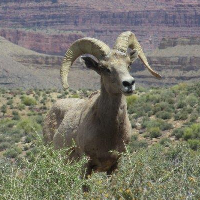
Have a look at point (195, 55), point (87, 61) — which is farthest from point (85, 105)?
point (195, 55)

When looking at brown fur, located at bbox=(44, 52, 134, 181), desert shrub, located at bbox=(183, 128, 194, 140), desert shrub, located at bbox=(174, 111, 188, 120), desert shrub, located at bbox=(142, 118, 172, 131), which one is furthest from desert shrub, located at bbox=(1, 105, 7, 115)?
brown fur, located at bbox=(44, 52, 134, 181)

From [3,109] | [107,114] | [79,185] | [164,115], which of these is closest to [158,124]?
[164,115]

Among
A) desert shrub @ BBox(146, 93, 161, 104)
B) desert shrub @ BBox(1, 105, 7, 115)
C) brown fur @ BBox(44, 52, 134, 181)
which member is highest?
brown fur @ BBox(44, 52, 134, 181)

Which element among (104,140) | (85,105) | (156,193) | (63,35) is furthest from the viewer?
(63,35)

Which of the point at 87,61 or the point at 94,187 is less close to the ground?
the point at 87,61

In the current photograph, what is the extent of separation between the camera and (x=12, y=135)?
28078mm

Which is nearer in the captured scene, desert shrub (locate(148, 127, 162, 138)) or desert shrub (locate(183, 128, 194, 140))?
desert shrub (locate(183, 128, 194, 140))

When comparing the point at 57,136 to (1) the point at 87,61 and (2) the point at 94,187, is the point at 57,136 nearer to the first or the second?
(1) the point at 87,61

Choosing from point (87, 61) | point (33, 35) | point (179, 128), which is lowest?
point (33, 35)

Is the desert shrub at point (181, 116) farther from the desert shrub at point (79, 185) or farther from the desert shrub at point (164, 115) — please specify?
the desert shrub at point (79, 185)

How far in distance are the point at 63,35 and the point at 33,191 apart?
18949 centimetres

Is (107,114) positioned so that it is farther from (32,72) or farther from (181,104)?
(32,72)

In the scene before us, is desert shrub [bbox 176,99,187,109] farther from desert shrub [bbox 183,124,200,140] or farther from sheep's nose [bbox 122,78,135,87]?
sheep's nose [bbox 122,78,135,87]

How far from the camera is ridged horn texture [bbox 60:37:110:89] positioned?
10.2m
